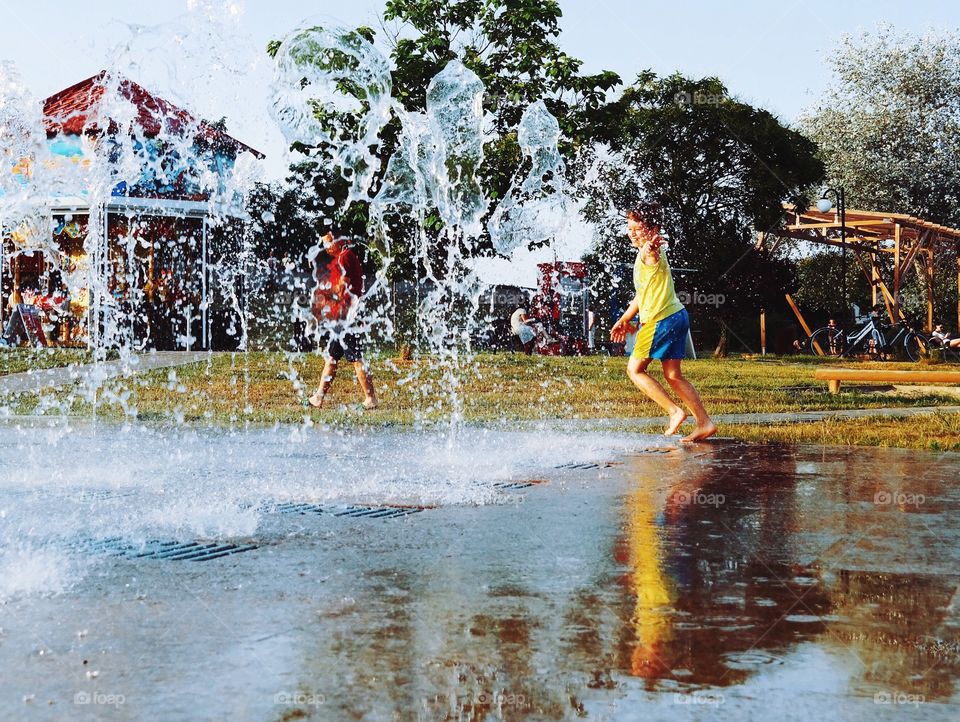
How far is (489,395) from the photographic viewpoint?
1611 centimetres

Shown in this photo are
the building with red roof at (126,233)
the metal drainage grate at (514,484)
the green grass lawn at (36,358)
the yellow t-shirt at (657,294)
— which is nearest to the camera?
the metal drainage grate at (514,484)

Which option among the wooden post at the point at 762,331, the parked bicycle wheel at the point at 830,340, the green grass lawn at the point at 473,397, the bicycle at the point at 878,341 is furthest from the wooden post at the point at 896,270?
the green grass lawn at the point at 473,397

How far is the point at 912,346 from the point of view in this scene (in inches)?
1149

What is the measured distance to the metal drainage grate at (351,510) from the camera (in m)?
6.32

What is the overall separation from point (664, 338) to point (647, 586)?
18.2ft

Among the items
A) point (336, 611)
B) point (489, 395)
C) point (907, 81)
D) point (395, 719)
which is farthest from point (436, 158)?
point (907, 81)

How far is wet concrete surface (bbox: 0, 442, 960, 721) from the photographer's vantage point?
3188 millimetres

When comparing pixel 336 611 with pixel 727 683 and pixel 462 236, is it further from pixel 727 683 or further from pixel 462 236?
pixel 462 236

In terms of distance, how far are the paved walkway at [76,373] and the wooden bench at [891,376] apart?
10.2 m

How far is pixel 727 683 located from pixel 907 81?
42.1m

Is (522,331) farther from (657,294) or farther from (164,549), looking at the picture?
(164,549)

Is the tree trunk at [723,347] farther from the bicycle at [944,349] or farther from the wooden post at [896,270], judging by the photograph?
the bicycle at [944,349]

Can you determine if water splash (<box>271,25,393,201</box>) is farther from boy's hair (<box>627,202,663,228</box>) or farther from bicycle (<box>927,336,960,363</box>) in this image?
bicycle (<box>927,336,960,363</box>)

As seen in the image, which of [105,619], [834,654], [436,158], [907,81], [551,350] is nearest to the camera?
[834,654]
